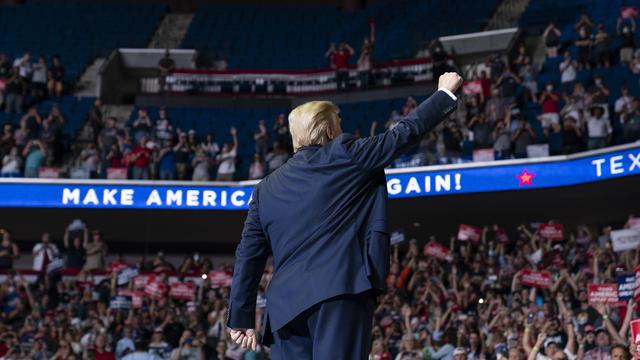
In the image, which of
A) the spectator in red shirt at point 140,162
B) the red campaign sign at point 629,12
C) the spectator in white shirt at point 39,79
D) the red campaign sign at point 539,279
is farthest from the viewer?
the spectator in white shirt at point 39,79

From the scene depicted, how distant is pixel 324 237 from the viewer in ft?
11.1

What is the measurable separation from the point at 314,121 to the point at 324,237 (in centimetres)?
43

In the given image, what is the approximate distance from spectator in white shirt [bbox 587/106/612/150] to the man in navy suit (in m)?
14.7

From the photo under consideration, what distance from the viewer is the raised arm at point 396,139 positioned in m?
3.34

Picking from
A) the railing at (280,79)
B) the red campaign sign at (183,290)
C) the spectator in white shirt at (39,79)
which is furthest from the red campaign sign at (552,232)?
the spectator in white shirt at (39,79)

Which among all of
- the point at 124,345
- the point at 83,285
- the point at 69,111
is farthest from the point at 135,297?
the point at 69,111

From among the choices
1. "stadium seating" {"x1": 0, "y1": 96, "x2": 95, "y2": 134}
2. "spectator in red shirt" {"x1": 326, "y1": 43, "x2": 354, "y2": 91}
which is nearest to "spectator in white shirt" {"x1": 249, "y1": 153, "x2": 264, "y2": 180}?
"stadium seating" {"x1": 0, "y1": 96, "x2": 95, "y2": 134}

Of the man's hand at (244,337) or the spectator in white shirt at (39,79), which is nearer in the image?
the man's hand at (244,337)

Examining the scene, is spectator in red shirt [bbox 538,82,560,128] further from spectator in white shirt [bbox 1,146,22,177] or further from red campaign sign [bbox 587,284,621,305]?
spectator in white shirt [bbox 1,146,22,177]

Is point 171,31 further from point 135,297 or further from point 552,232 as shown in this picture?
point 552,232

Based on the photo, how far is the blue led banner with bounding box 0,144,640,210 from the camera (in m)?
17.4

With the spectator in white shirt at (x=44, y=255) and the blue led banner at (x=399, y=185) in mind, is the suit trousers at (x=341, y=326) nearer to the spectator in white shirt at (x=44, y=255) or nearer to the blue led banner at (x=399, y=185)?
the blue led banner at (x=399, y=185)

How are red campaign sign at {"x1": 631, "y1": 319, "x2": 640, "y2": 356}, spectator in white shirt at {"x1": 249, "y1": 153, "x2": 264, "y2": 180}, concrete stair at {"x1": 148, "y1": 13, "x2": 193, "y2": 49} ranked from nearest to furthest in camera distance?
red campaign sign at {"x1": 631, "y1": 319, "x2": 640, "y2": 356} < spectator in white shirt at {"x1": 249, "y1": 153, "x2": 264, "y2": 180} < concrete stair at {"x1": 148, "y1": 13, "x2": 193, "y2": 49}

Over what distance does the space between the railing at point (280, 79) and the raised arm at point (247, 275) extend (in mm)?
20802
